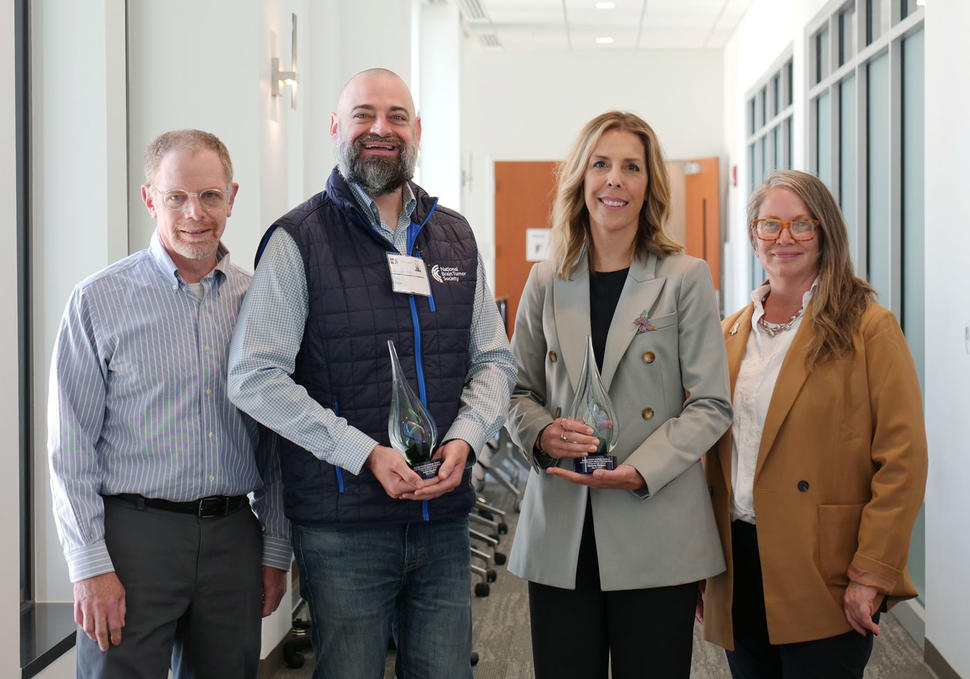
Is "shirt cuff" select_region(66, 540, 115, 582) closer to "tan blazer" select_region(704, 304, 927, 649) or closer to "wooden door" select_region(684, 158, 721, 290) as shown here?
"tan blazer" select_region(704, 304, 927, 649)

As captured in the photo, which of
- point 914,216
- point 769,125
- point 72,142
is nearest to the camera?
point 72,142

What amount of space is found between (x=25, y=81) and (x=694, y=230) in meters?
7.23

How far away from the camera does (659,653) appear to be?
1.79 m

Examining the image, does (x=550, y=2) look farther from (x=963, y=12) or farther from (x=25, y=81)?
(x=25, y=81)

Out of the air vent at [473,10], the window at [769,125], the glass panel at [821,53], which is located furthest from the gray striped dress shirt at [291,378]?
the air vent at [473,10]

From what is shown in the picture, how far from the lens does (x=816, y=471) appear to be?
188 cm

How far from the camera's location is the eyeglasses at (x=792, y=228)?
196 cm

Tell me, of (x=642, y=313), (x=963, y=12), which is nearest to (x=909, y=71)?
(x=963, y=12)

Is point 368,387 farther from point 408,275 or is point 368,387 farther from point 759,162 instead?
point 759,162

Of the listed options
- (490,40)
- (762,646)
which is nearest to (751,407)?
(762,646)

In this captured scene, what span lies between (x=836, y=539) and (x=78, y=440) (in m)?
1.48

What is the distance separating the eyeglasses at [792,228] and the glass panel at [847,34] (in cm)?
338

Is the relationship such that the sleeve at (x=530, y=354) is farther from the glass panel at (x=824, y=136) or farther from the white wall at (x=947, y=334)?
the glass panel at (x=824, y=136)

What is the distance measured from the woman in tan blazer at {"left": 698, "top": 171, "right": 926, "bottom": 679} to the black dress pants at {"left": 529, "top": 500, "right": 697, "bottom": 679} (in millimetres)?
175
